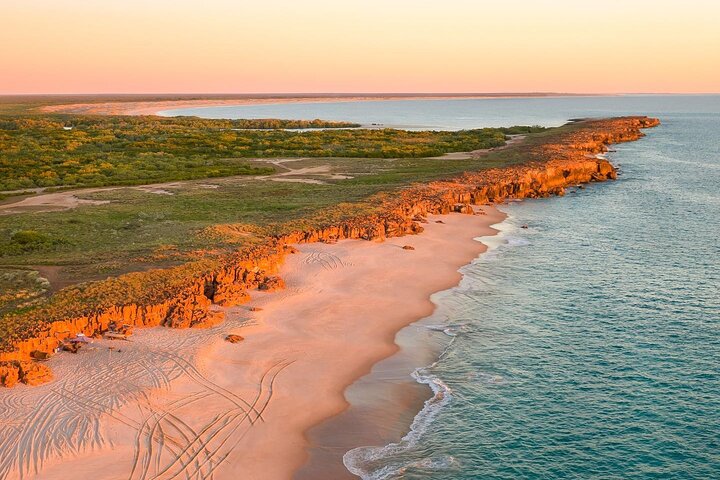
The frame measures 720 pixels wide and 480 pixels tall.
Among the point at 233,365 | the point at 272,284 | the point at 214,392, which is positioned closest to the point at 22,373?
the point at 214,392

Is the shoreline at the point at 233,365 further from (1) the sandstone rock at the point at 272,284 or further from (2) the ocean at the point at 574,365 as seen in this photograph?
(2) the ocean at the point at 574,365

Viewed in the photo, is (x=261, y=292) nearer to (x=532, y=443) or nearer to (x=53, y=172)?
(x=532, y=443)

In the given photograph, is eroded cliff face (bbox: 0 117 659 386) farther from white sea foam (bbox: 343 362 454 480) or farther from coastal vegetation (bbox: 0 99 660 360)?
white sea foam (bbox: 343 362 454 480)

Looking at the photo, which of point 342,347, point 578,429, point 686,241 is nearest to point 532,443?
point 578,429

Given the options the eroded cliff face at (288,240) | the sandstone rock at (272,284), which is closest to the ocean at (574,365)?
the sandstone rock at (272,284)

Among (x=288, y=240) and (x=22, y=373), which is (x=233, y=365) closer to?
(x=22, y=373)

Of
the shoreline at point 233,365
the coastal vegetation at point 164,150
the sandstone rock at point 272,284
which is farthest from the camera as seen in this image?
the coastal vegetation at point 164,150

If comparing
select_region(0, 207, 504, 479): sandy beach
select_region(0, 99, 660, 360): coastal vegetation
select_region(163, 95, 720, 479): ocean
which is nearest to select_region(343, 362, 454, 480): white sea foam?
select_region(163, 95, 720, 479): ocean
